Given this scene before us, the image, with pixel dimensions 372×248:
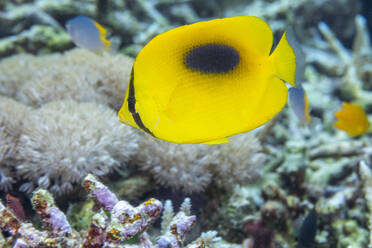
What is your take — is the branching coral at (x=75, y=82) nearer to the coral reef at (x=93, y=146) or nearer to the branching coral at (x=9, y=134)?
the coral reef at (x=93, y=146)

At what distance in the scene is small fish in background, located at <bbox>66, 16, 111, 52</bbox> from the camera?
377 centimetres

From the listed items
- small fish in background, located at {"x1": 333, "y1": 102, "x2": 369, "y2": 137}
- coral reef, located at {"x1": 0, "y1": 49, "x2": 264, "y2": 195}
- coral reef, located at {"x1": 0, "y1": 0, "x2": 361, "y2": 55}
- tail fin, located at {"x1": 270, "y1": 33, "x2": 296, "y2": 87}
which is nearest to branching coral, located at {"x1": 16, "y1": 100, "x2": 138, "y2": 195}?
coral reef, located at {"x1": 0, "y1": 49, "x2": 264, "y2": 195}

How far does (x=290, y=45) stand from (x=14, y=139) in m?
2.50

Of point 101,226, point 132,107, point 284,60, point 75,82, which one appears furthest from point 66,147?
point 284,60

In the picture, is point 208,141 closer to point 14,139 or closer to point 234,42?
point 234,42

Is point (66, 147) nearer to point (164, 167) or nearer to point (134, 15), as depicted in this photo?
point (164, 167)

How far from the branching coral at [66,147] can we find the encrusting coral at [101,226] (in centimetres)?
46

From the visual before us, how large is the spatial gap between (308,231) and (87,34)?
3.51 metres

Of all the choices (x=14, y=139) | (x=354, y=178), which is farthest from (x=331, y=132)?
(x=14, y=139)

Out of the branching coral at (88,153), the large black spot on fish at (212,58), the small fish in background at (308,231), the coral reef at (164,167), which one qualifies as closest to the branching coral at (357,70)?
the coral reef at (164,167)

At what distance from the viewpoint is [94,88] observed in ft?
10.7

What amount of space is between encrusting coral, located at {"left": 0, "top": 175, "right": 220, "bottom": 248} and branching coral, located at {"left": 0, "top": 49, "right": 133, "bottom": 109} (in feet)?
5.18

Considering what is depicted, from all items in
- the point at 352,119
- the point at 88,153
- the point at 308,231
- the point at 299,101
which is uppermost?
the point at 299,101

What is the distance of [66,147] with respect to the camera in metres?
2.32
